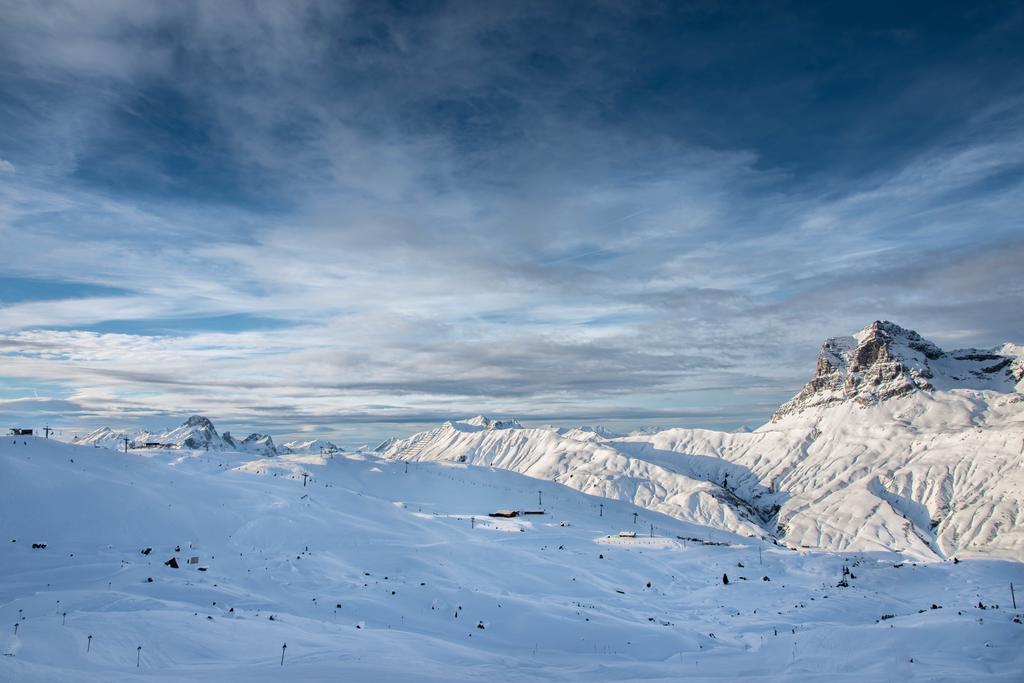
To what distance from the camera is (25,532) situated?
1709 inches

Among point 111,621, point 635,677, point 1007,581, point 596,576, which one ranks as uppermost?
point 111,621

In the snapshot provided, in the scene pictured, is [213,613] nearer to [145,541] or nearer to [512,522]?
[145,541]

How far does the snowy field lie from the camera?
24078 millimetres

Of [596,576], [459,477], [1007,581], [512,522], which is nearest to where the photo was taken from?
[596,576]

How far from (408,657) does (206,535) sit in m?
31.5

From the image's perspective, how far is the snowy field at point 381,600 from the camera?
24078 mm

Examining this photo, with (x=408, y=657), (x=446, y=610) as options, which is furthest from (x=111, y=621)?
(x=446, y=610)

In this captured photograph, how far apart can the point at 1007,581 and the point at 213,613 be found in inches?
4627

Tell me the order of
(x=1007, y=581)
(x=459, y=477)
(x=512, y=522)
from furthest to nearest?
(x=459, y=477) < (x=1007, y=581) < (x=512, y=522)

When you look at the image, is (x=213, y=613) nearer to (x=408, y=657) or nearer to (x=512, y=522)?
(x=408, y=657)

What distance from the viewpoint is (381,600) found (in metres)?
38.8

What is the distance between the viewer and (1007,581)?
330ft

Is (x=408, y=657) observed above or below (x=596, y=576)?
above

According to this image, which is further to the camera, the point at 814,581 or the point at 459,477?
the point at 459,477
